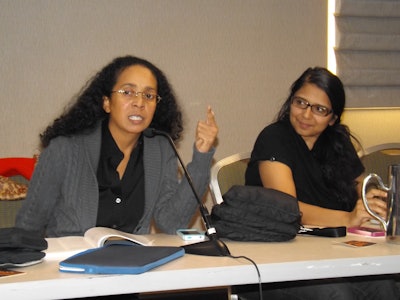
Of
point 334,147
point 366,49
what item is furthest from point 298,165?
point 366,49

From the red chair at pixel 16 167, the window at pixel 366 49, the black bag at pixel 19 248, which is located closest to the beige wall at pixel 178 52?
the window at pixel 366 49

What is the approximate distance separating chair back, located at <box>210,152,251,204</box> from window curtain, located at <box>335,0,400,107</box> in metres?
1.34

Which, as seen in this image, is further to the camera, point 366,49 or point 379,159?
point 366,49

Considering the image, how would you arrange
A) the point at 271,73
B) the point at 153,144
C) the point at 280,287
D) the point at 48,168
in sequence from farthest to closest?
the point at 271,73 < the point at 153,144 < the point at 48,168 < the point at 280,287

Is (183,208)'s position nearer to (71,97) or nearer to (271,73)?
(71,97)

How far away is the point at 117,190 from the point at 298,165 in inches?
29.5

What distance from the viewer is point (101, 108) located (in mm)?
2240

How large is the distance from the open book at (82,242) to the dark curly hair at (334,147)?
1.05m

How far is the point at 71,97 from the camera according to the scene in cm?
302

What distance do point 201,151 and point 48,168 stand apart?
55cm

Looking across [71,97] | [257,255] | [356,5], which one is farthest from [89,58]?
[257,255]

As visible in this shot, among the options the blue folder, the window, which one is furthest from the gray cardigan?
the window

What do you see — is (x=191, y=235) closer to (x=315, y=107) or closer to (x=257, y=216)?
(x=257, y=216)

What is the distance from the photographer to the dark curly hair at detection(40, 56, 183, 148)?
2.13m
